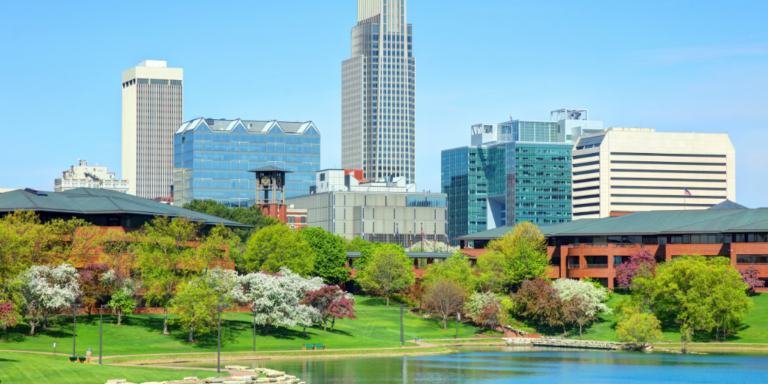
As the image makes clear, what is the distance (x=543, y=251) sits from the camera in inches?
5999

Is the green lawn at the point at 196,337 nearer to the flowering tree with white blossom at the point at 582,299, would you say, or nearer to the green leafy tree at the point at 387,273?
the flowering tree with white blossom at the point at 582,299

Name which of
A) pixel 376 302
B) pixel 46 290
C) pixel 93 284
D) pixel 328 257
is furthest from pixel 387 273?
pixel 46 290

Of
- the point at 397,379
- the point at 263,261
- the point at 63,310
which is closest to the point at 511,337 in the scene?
the point at 263,261

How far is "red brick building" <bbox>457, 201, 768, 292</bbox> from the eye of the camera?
136250 millimetres

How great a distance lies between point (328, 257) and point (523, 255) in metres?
32.8

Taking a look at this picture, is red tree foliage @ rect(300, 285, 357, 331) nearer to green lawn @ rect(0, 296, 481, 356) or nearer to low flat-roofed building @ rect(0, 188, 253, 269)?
green lawn @ rect(0, 296, 481, 356)

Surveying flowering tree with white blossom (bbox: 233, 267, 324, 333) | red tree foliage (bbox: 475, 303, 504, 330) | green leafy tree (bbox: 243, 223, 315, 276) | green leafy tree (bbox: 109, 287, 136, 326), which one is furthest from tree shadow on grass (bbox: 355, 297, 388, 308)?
green leafy tree (bbox: 109, 287, 136, 326)

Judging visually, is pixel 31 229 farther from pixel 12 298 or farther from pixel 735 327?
pixel 735 327

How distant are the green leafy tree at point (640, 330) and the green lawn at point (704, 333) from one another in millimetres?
4590

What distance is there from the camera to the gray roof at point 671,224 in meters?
138

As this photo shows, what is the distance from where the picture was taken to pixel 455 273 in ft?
464

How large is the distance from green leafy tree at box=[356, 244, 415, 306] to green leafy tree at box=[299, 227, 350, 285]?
5137 millimetres

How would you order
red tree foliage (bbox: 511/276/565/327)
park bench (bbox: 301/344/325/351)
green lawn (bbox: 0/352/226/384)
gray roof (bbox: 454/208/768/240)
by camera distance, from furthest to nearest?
gray roof (bbox: 454/208/768/240), red tree foliage (bbox: 511/276/565/327), park bench (bbox: 301/344/325/351), green lawn (bbox: 0/352/226/384)

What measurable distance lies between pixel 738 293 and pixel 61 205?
86.0 m
